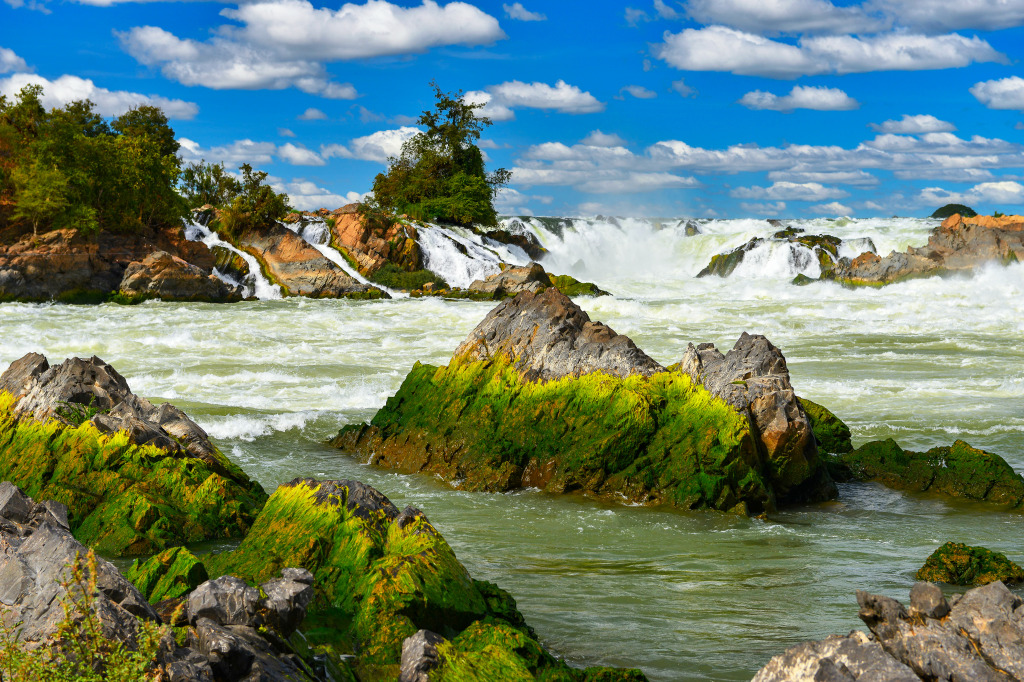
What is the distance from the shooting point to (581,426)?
10039 mm

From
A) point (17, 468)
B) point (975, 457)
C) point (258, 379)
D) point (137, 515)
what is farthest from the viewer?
point (258, 379)

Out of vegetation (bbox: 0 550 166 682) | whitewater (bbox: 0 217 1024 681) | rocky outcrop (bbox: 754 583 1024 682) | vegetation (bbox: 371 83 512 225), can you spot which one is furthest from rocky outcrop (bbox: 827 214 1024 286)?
vegetation (bbox: 0 550 166 682)

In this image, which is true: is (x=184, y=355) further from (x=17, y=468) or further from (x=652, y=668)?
(x=652, y=668)

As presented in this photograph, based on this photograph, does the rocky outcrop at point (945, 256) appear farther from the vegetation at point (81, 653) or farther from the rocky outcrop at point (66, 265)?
the vegetation at point (81, 653)

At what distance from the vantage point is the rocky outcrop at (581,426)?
9.29 metres

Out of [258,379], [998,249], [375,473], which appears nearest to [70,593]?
[375,473]

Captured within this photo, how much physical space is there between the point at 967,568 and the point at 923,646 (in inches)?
130

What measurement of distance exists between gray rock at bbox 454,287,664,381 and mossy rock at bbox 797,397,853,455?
2424 millimetres

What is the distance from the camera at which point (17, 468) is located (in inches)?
328

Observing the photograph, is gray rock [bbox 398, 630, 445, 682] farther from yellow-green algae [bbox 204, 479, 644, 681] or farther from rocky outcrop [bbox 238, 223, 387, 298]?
rocky outcrop [bbox 238, 223, 387, 298]

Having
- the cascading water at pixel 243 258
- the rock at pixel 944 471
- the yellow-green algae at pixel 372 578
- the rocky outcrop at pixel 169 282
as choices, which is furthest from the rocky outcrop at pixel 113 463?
the cascading water at pixel 243 258

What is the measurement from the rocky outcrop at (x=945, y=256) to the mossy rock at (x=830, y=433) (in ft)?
110

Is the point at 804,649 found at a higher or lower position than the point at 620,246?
lower

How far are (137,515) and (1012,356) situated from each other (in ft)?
65.1
